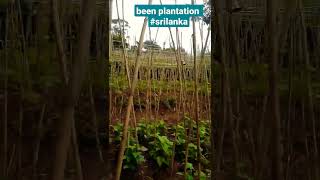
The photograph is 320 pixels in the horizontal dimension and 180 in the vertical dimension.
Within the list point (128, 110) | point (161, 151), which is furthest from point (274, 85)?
point (161, 151)

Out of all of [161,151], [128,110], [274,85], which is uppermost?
[274,85]

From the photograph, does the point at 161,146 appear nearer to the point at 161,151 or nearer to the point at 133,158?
the point at 161,151

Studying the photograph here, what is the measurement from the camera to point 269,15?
48.0 inches

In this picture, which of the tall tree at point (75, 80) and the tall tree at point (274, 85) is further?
the tall tree at point (274, 85)

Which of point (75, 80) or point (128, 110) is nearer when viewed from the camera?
point (75, 80)

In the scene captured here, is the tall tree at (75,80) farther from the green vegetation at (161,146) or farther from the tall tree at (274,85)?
the green vegetation at (161,146)

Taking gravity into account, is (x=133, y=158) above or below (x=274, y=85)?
below

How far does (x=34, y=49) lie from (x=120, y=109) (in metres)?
0.40

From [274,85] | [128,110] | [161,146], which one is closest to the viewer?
[274,85]

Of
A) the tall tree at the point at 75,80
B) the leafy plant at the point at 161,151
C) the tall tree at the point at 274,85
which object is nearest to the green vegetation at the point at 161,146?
the leafy plant at the point at 161,151

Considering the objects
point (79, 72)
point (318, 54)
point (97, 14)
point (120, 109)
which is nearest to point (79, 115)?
point (120, 109)

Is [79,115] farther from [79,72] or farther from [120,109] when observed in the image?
[79,72]

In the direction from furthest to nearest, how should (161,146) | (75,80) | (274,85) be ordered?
1. (161,146)
2. (274,85)
3. (75,80)

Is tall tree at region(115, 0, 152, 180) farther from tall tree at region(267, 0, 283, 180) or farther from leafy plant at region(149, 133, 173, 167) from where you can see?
tall tree at region(267, 0, 283, 180)
